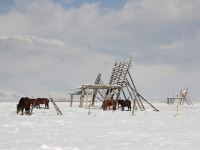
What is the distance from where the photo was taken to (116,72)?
47.5 metres

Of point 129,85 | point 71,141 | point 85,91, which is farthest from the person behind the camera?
point 85,91

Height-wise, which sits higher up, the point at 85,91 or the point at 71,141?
the point at 85,91

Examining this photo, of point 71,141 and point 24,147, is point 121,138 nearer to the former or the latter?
point 71,141

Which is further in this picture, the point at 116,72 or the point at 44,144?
the point at 116,72

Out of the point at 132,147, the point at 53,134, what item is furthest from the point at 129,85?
the point at 132,147

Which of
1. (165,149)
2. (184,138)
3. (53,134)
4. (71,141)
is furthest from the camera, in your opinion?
(53,134)

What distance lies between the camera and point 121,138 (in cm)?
1490

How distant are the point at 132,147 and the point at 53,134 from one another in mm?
4399

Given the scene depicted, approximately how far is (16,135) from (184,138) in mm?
5865

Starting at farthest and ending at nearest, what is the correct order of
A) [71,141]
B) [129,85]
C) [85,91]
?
[85,91], [129,85], [71,141]

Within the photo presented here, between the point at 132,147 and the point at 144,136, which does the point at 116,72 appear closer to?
the point at 144,136

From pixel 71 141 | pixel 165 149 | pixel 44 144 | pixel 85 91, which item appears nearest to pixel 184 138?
pixel 165 149

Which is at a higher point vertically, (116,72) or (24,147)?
(116,72)

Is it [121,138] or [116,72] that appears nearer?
[121,138]
